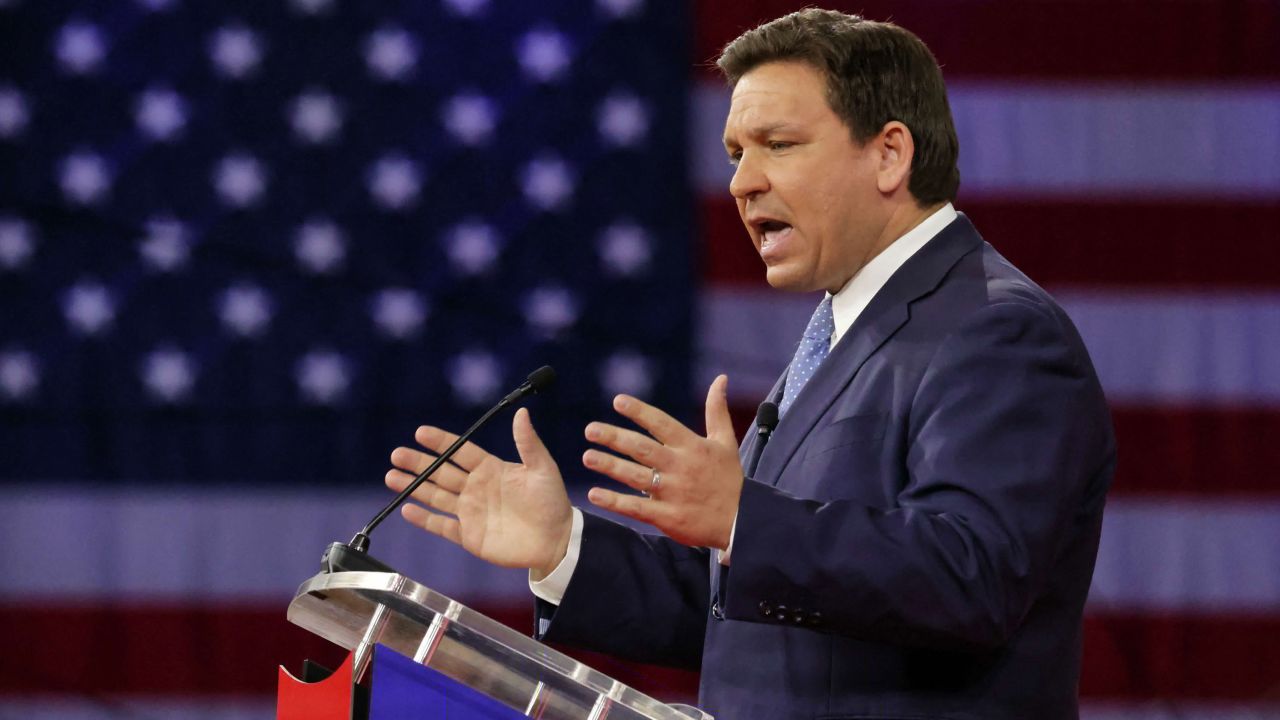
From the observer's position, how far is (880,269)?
1.65 metres

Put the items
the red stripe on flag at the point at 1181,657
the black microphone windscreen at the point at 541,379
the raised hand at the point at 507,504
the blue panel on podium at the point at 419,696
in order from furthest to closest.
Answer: the red stripe on flag at the point at 1181,657 → the black microphone windscreen at the point at 541,379 → the raised hand at the point at 507,504 → the blue panel on podium at the point at 419,696

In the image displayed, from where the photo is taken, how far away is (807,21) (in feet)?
5.58

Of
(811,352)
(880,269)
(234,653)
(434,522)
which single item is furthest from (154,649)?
(880,269)

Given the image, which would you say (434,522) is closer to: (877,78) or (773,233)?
(773,233)

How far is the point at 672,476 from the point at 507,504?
0.92 ft

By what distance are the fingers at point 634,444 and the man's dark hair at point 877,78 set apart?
0.61 metres

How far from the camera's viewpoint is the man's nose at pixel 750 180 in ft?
5.40

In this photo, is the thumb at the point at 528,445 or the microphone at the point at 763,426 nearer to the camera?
the thumb at the point at 528,445

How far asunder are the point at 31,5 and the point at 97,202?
1.62 ft

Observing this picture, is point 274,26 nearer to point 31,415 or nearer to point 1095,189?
point 31,415

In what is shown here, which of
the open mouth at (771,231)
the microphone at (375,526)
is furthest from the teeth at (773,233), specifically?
the microphone at (375,526)

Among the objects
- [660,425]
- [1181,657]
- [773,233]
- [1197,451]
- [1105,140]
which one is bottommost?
[1181,657]

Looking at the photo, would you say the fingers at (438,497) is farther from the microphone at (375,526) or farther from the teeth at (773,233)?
the teeth at (773,233)

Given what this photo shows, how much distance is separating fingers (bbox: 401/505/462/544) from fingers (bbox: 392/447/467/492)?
34mm
